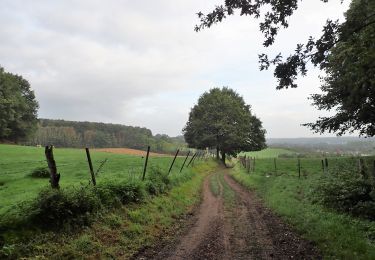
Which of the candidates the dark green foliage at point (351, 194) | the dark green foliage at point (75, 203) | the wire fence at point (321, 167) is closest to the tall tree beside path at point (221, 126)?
the wire fence at point (321, 167)

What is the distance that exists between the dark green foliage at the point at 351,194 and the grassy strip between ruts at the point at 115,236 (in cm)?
689

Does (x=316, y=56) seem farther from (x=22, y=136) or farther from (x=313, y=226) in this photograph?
(x=22, y=136)

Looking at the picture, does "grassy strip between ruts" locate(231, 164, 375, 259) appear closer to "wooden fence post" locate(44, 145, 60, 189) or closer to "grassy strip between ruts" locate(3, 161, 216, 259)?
"grassy strip between ruts" locate(3, 161, 216, 259)

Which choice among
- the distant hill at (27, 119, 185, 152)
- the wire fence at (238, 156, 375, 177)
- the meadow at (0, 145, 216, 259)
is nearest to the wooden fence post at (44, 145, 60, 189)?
the meadow at (0, 145, 216, 259)

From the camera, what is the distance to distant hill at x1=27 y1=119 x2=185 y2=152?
433 feet

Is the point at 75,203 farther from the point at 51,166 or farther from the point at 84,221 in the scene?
the point at 51,166

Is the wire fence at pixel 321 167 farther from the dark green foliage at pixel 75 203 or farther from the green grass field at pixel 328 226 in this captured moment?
the dark green foliage at pixel 75 203

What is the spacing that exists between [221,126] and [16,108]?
4334 centimetres

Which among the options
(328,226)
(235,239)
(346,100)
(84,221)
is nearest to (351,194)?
(328,226)

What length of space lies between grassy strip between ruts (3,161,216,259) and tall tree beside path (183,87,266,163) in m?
55.2

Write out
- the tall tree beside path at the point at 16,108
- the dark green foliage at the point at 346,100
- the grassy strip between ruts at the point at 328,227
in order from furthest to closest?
the tall tree beside path at the point at 16,108
the dark green foliage at the point at 346,100
the grassy strip between ruts at the point at 328,227

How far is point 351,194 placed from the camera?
15438mm

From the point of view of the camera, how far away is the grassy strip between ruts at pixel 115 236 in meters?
9.70

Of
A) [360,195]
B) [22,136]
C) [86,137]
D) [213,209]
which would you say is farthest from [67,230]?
[86,137]
